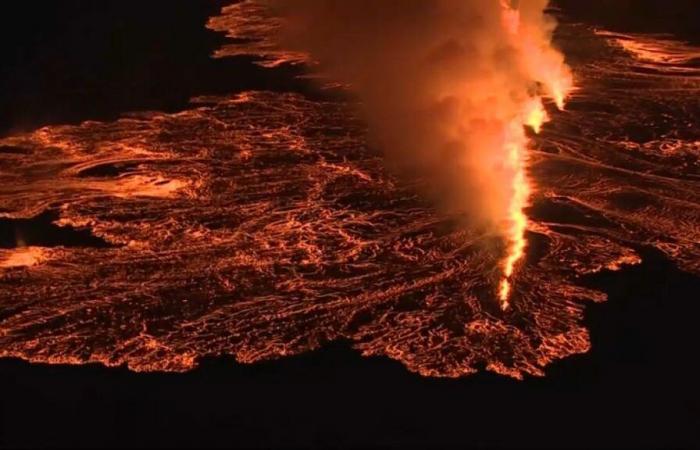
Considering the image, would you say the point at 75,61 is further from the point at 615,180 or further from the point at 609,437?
the point at 609,437

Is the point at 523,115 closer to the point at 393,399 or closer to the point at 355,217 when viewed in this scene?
the point at 355,217

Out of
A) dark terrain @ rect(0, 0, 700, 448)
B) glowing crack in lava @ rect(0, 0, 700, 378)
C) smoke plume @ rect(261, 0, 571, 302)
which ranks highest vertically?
smoke plume @ rect(261, 0, 571, 302)

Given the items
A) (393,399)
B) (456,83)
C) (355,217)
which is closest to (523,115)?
(456,83)

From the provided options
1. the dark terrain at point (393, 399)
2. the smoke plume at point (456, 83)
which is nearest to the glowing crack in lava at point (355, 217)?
the smoke plume at point (456, 83)

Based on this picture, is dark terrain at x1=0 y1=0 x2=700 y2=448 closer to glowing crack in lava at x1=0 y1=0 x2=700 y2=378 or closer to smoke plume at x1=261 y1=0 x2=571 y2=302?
glowing crack in lava at x1=0 y1=0 x2=700 y2=378

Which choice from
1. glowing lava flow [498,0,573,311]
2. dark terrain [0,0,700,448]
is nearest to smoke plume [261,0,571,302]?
glowing lava flow [498,0,573,311]

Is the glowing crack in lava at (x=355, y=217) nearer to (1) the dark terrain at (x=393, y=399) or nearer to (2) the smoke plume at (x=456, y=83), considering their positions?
(2) the smoke plume at (x=456, y=83)
